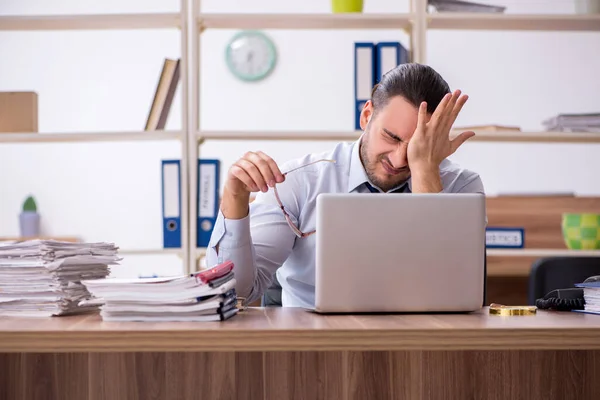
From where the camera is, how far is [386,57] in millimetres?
2838

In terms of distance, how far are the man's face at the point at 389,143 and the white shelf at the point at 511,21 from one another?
1.08 meters

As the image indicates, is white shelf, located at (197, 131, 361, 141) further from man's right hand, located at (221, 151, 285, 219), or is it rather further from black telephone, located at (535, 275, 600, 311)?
black telephone, located at (535, 275, 600, 311)

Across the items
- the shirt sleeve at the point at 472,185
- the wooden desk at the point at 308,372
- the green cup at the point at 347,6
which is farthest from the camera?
the green cup at the point at 347,6

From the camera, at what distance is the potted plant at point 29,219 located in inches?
150

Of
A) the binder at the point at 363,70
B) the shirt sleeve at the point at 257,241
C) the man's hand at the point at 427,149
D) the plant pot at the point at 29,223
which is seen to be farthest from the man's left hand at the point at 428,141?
the plant pot at the point at 29,223

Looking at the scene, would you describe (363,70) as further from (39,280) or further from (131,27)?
(39,280)

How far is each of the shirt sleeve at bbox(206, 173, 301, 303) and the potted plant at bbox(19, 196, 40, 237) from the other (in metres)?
2.26

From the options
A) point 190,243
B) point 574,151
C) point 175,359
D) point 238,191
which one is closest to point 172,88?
point 190,243

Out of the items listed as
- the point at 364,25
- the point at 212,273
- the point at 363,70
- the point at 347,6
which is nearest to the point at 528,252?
the point at 363,70

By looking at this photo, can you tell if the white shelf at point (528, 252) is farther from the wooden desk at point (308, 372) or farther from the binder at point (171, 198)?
the wooden desk at point (308, 372)

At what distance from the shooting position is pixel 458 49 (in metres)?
4.27

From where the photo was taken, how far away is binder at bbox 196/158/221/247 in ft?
9.29

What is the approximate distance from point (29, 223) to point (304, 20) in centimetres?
194

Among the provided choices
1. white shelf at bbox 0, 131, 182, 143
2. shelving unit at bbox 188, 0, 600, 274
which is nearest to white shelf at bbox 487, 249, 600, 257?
shelving unit at bbox 188, 0, 600, 274
